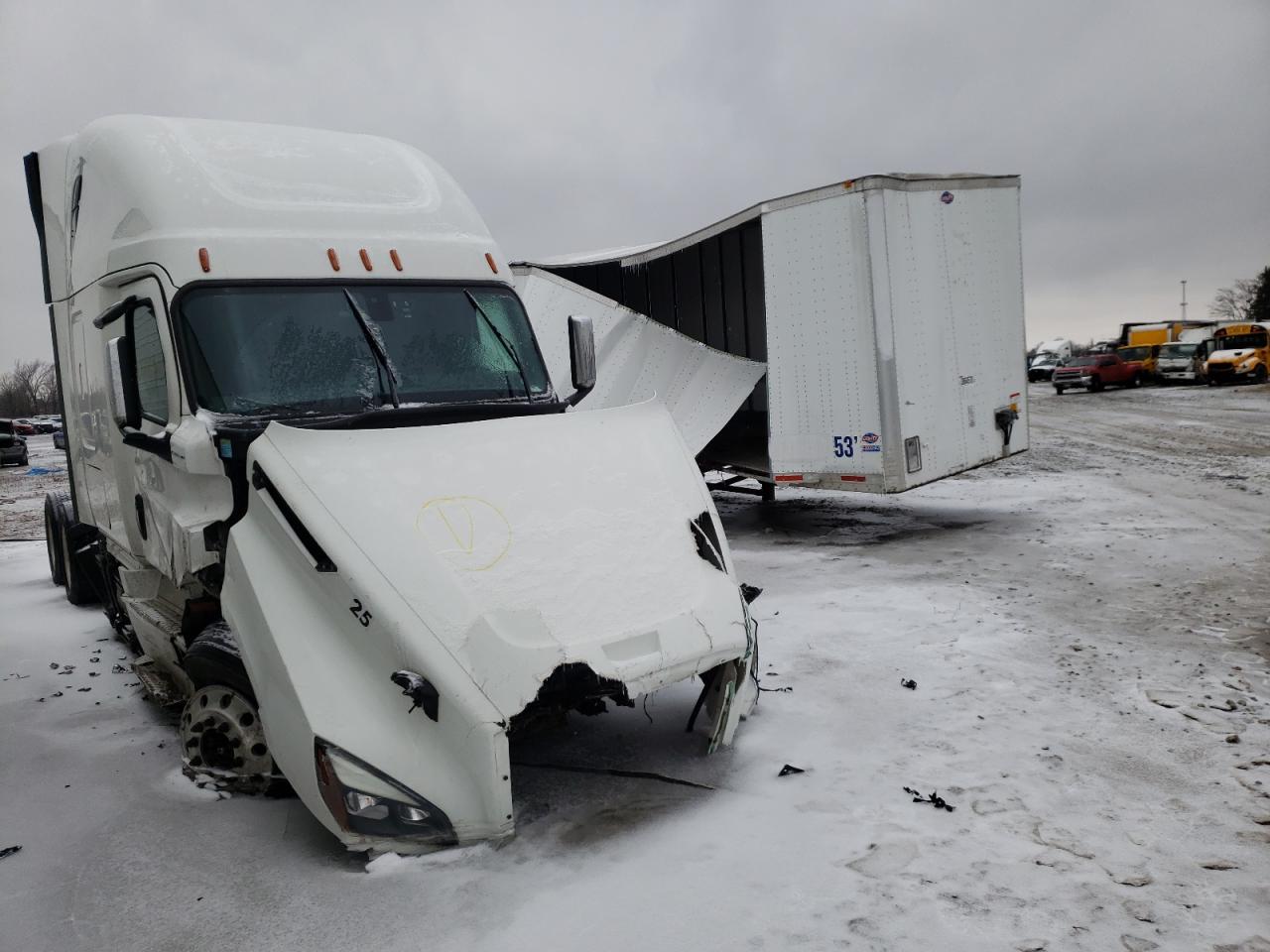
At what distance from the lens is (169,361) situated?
4.95 meters

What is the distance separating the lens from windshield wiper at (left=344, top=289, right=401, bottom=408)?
16.6ft

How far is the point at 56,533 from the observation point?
9.32 meters

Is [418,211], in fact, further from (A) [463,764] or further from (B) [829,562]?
(B) [829,562]

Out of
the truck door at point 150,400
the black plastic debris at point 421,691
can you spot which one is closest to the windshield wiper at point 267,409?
the truck door at point 150,400

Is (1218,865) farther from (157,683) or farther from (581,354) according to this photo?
(157,683)

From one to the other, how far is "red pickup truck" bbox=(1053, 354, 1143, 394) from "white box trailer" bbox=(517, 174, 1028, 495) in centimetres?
2944

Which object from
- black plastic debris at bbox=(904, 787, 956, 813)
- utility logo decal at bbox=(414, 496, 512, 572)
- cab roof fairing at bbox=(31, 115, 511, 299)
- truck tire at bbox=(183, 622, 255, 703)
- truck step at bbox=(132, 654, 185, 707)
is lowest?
black plastic debris at bbox=(904, 787, 956, 813)

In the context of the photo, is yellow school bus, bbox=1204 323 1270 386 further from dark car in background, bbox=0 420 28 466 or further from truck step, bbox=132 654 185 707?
dark car in background, bbox=0 420 28 466

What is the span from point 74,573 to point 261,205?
5.23 metres

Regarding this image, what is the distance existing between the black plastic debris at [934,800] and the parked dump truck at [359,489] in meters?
0.92

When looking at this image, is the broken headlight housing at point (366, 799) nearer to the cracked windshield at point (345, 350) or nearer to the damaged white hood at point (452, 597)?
the damaged white hood at point (452, 597)

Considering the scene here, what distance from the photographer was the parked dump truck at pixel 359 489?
3707mm

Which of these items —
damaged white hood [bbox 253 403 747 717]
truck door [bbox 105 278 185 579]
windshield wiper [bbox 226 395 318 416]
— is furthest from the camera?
truck door [bbox 105 278 185 579]

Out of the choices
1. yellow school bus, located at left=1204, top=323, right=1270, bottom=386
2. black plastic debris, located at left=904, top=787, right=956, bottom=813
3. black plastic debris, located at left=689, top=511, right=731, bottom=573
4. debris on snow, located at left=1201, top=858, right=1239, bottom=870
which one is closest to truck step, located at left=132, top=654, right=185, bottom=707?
black plastic debris, located at left=689, top=511, right=731, bottom=573
